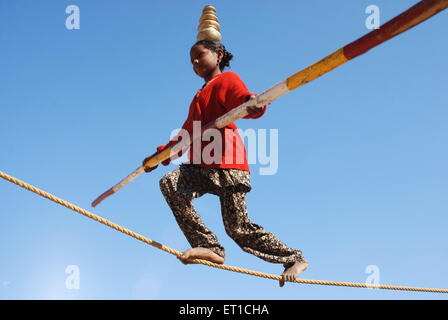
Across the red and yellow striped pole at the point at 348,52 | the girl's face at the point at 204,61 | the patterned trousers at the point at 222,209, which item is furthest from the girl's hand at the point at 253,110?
the girl's face at the point at 204,61

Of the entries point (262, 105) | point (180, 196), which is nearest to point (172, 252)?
point (180, 196)

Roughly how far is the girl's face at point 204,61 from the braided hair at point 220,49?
0.03m

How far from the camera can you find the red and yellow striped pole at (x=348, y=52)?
1.87 m

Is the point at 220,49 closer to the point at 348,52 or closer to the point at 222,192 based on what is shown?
the point at 222,192

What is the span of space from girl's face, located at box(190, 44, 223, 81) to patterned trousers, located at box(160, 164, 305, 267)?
0.80m

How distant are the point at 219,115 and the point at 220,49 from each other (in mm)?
675

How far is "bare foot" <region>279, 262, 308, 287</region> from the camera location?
3088 mm

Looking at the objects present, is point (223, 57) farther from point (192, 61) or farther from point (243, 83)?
point (243, 83)

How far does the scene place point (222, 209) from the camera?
313 cm

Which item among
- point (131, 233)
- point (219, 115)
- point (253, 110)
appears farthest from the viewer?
point (219, 115)

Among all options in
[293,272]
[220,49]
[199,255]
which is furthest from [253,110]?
[293,272]

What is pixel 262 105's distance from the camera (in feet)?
8.41

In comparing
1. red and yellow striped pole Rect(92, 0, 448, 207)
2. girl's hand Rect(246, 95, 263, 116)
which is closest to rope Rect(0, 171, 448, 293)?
red and yellow striped pole Rect(92, 0, 448, 207)

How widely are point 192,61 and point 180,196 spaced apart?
1.13 metres
